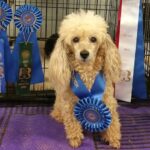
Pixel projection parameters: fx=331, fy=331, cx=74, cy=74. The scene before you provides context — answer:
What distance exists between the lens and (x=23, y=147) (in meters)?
1.65

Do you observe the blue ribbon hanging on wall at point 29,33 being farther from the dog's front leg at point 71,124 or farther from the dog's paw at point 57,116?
the dog's front leg at point 71,124

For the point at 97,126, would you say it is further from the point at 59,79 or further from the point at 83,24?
the point at 83,24

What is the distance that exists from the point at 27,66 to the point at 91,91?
0.53 metres

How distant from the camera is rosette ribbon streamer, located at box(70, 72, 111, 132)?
5.33 ft

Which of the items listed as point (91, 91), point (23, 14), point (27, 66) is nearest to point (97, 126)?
point (91, 91)

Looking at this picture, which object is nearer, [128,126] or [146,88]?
[128,126]

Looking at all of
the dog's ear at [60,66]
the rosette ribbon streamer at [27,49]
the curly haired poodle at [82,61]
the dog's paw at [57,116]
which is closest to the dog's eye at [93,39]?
the curly haired poodle at [82,61]

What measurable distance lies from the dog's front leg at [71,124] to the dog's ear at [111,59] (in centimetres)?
24

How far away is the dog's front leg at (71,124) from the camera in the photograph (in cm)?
168

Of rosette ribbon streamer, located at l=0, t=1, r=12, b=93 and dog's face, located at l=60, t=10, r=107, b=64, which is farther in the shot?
rosette ribbon streamer, located at l=0, t=1, r=12, b=93

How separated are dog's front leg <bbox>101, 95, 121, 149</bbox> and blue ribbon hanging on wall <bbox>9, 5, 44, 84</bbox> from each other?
21.7 inches

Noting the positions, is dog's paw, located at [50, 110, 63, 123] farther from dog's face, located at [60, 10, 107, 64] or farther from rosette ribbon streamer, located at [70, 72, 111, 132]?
dog's face, located at [60, 10, 107, 64]

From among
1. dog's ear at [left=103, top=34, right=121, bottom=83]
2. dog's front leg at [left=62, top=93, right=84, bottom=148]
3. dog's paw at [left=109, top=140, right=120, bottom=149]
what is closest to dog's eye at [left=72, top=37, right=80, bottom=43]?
dog's ear at [left=103, top=34, right=121, bottom=83]

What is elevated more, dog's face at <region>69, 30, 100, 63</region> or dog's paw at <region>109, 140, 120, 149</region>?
dog's face at <region>69, 30, 100, 63</region>
